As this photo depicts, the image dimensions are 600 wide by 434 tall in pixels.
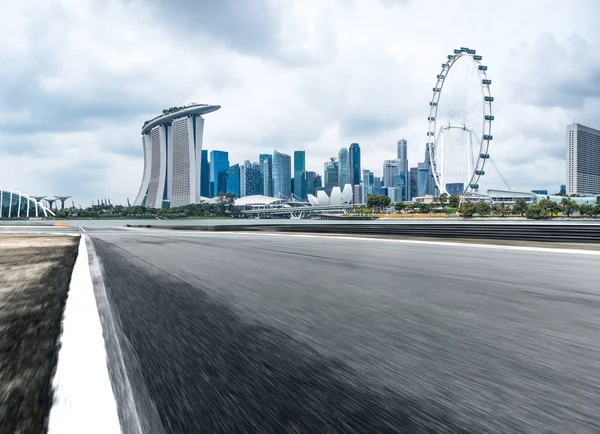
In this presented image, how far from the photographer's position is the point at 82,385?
252cm

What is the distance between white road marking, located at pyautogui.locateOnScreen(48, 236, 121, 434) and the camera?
6.67 feet

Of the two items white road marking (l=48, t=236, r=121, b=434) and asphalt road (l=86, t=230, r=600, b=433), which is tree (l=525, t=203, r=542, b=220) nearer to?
asphalt road (l=86, t=230, r=600, b=433)

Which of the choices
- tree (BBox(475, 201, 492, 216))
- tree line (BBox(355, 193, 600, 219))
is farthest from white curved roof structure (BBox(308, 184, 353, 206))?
tree (BBox(475, 201, 492, 216))

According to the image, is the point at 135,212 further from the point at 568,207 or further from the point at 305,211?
the point at 568,207

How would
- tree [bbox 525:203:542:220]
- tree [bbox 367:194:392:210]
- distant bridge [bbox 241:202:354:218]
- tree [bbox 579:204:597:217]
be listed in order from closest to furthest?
1. tree [bbox 525:203:542:220]
2. tree [bbox 579:204:597:217]
3. tree [bbox 367:194:392:210]
4. distant bridge [bbox 241:202:354:218]

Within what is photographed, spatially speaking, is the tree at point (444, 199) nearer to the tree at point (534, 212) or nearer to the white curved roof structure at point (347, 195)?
the tree at point (534, 212)

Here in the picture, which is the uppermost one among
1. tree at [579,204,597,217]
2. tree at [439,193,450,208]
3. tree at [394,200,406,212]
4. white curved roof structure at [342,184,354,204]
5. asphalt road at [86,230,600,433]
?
white curved roof structure at [342,184,354,204]

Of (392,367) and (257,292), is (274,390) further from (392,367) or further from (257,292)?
(257,292)

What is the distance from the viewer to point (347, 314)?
15.3 feet

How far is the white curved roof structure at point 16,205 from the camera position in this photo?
164 meters

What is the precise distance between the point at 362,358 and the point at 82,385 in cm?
180

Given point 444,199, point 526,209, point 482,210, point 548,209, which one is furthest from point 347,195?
point 548,209

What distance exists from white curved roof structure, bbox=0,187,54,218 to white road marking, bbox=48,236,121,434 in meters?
192

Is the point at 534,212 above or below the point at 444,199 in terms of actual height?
below
